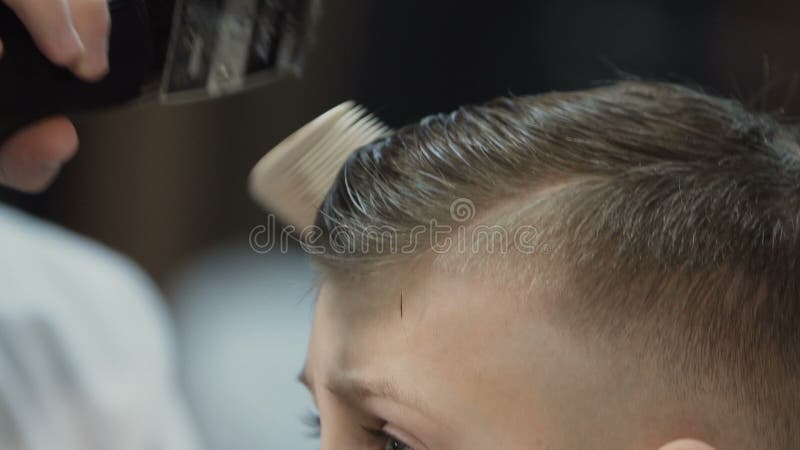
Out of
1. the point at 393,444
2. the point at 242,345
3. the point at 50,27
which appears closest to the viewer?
the point at 50,27

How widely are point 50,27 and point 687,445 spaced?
0.36 m

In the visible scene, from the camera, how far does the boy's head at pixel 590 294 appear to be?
53 cm

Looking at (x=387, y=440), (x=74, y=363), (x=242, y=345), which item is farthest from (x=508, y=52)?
(x=387, y=440)

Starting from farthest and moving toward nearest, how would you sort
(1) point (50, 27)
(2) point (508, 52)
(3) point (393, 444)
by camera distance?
(2) point (508, 52) → (3) point (393, 444) → (1) point (50, 27)

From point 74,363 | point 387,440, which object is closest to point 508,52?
point 74,363

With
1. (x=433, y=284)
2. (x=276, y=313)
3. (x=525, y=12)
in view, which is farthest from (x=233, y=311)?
(x=433, y=284)

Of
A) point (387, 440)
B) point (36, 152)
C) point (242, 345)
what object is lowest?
point (242, 345)

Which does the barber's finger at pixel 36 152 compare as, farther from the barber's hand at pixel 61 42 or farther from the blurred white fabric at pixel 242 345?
the blurred white fabric at pixel 242 345

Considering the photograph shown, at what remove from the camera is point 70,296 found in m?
0.91

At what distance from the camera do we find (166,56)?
514 millimetres

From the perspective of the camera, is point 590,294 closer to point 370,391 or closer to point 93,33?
point 370,391

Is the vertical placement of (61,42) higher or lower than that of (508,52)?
higher

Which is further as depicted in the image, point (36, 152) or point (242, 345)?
point (242, 345)

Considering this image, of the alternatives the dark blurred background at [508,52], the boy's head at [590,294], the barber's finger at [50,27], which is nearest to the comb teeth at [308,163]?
the boy's head at [590,294]
